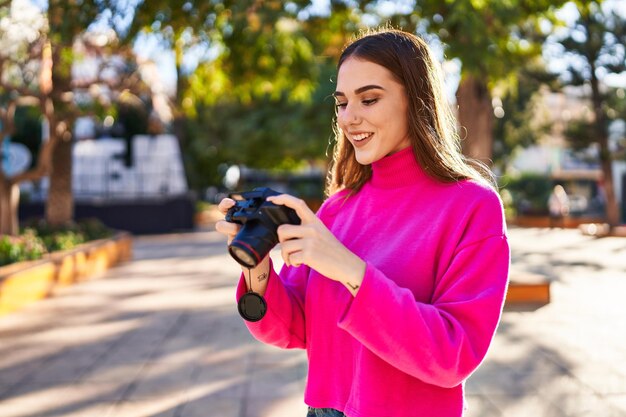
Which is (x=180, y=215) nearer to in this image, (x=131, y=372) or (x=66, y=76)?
(x=66, y=76)

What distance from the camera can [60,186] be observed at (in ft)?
45.4

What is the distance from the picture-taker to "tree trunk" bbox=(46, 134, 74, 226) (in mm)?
13812

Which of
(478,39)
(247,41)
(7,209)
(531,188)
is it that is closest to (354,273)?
(478,39)

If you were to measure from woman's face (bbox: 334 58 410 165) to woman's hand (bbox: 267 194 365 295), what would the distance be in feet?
1.30

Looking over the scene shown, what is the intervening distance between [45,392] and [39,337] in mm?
2101

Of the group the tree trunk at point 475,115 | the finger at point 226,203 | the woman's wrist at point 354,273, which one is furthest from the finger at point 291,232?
the tree trunk at point 475,115

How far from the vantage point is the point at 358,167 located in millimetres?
1883

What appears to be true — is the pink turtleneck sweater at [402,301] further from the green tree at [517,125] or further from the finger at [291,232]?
the green tree at [517,125]

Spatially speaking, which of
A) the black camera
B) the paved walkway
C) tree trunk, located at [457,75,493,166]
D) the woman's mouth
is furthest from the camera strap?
tree trunk, located at [457,75,493,166]

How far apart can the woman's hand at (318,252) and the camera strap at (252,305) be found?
0.39m

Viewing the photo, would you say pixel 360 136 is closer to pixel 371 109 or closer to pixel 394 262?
pixel 371 109

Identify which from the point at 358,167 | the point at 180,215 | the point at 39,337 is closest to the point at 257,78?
the point at 39,337

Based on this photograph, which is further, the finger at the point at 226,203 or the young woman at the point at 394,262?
the finger at the point at 226,203

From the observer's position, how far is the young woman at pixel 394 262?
4.34 ft
